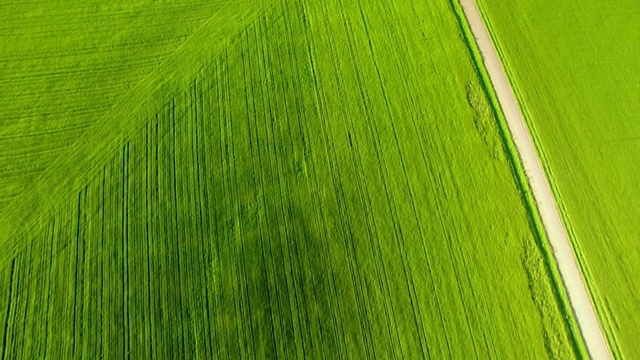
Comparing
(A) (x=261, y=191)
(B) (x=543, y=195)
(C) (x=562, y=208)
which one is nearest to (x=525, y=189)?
(B) (x=543, y=195)

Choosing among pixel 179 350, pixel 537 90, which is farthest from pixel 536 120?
pixel 179 350

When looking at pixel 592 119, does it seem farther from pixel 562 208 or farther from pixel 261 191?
pixel 261 191

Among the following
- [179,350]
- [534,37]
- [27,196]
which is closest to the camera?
[179,350]

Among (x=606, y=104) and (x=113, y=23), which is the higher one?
(x=113, y=23)

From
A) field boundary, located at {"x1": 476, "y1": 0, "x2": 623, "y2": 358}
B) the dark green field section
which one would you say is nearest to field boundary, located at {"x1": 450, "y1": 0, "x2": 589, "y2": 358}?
field boundary, located at {"x1": 476, "y1": 0, "x2": 623, "y2": 358}

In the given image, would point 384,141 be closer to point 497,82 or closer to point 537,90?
point 497,82

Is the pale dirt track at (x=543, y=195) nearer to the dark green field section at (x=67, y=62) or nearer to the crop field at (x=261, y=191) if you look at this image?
the crop field at (x=261, y=191)

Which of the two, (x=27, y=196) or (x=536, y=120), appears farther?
(x=536, y=120)
